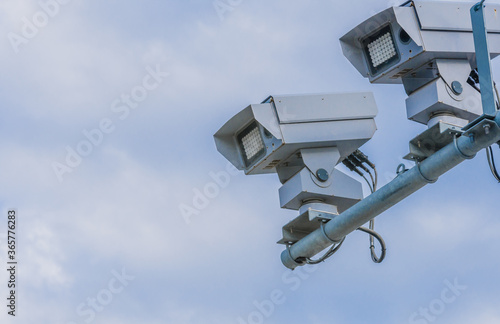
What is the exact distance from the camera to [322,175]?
7.95 metres

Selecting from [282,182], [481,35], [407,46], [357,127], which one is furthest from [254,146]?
[481,35]

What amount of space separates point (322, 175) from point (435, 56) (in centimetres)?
137

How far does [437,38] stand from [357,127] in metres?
1.05

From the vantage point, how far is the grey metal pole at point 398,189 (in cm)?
597

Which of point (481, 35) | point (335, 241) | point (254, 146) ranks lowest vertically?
point (335, 241)

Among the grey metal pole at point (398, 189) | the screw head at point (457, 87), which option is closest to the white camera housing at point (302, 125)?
the grey metal pole at point (398, 189)

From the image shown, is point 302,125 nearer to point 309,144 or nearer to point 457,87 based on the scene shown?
point 309,144

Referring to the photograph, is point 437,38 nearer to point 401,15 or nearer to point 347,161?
point 401,15

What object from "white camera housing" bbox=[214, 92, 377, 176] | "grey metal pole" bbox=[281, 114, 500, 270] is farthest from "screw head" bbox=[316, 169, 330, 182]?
"grey metal pole" bbox=[281, 114, 500, 270]

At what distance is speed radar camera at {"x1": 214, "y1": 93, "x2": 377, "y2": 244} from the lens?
780 centimetres

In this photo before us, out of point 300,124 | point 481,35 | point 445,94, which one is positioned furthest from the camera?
point 300,124

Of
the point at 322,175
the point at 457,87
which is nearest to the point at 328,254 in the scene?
the point at 322,175

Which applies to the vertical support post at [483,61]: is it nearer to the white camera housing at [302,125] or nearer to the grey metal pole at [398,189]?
the grey metal pole at [398,189]

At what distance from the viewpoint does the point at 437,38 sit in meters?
7.27
